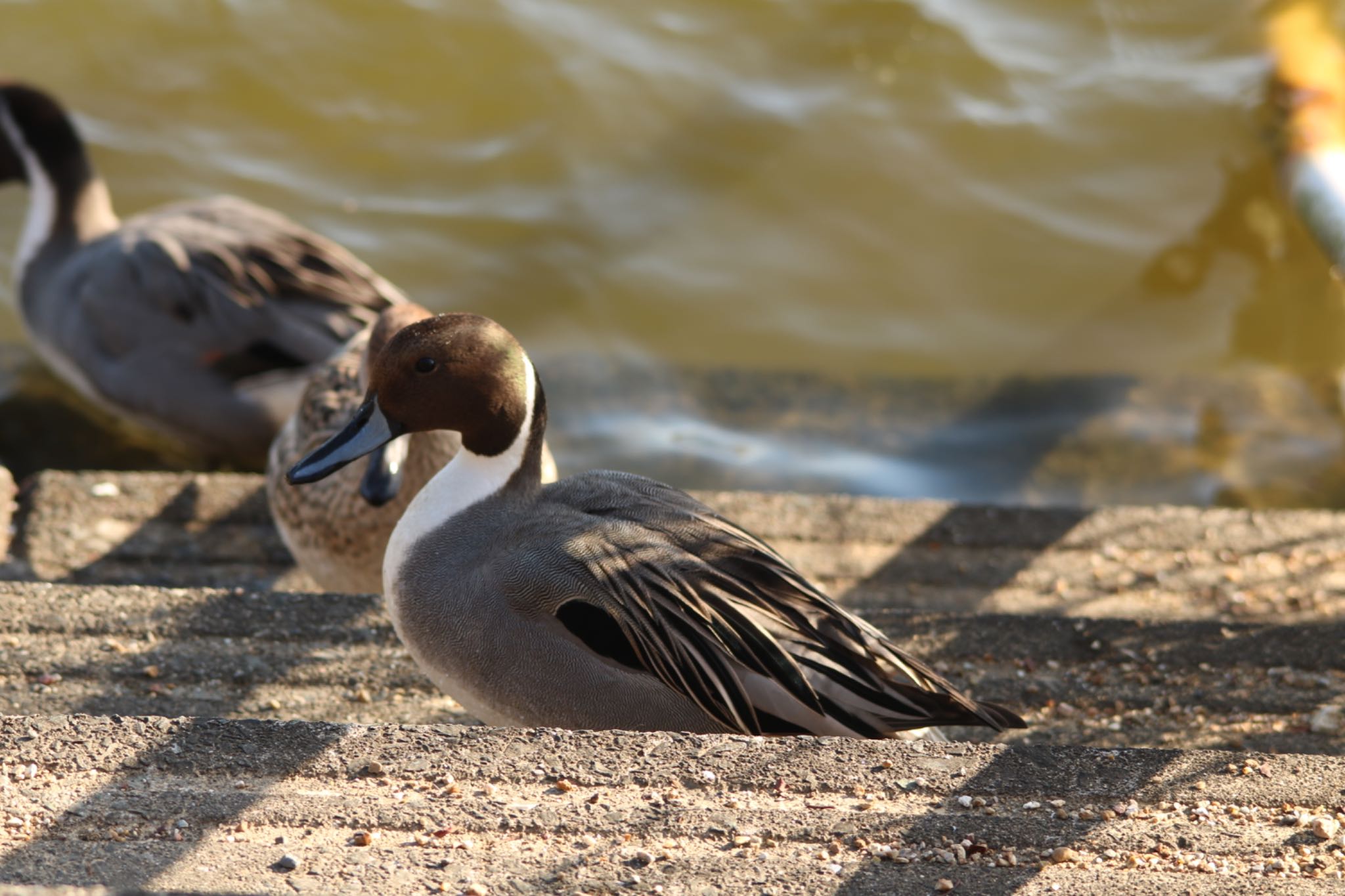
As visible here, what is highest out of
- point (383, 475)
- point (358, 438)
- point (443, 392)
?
point (443, 392)

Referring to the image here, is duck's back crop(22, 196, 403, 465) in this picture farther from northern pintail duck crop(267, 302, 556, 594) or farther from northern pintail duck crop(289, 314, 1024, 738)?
northern pintail duck crop(289, 314, 1024, 738)

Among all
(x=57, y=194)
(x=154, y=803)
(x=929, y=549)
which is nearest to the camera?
(x=154, y=803)

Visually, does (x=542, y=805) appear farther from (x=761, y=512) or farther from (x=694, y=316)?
(x=694, y=316)

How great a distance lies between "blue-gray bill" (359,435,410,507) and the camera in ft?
9.86

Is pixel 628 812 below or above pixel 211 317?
above

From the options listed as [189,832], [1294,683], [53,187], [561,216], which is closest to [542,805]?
[189,832]

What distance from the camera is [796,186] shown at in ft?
20.7

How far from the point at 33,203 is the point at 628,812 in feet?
13.3

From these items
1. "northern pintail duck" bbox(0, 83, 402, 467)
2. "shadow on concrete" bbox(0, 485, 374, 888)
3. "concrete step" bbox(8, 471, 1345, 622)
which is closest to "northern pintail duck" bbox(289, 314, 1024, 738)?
"shadow on concrete" bbox(0, 485, 374, 888)

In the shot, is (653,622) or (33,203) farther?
(33,203)

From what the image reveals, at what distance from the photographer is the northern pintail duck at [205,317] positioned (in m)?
4.48

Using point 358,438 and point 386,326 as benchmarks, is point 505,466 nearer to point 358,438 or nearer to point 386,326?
point 358,438

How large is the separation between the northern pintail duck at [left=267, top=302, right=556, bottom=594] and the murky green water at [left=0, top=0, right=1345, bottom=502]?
5.50 feet

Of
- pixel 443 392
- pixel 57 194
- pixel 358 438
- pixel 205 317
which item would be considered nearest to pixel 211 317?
pixel 205 317
